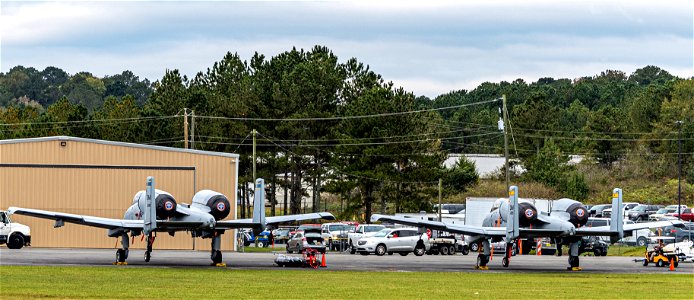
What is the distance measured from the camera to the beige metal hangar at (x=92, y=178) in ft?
→ 206

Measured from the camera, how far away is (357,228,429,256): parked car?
63.1 m

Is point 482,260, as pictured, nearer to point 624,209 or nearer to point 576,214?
point 576,214

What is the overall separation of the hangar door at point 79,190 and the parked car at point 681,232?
31.9m

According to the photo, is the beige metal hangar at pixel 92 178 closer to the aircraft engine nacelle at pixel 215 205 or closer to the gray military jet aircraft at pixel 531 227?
the aircraft engine nacelle at pixel 215 205

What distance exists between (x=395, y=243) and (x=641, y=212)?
43.2 metres

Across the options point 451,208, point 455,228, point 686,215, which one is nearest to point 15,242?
point 455,228

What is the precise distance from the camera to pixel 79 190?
6291 centimetres

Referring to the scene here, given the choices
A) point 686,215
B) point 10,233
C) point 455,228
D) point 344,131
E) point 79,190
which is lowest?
point 10,233

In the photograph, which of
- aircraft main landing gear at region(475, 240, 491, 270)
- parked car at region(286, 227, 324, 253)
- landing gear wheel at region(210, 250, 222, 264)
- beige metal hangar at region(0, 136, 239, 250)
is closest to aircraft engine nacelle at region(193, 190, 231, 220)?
landing gear wheel at region(210, 250, 222, 264)

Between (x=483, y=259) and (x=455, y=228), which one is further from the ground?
(x=455, y=228)

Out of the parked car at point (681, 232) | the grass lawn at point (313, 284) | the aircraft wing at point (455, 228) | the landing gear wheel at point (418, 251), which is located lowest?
the landing gear wheel at point (418, 251)

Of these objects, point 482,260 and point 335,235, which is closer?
point 482,260

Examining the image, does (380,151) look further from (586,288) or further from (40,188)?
(586,288)

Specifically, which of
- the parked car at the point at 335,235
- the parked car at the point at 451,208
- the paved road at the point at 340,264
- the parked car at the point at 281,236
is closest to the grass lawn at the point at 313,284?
the paved road at the point at 340,264
